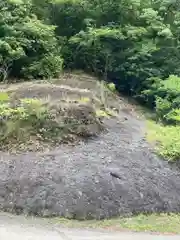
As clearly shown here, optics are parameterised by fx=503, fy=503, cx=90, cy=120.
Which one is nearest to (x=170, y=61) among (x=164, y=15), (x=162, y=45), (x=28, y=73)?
(x=162, y=45)

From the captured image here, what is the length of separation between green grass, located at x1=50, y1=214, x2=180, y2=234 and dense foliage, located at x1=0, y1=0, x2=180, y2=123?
796cm

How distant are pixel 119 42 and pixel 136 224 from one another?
11.4 metres

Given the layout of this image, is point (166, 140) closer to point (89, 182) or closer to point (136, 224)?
point (89, 182)

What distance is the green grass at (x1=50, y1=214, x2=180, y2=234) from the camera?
9930mm

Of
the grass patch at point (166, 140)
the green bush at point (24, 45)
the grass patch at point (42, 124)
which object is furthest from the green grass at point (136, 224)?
the green bush at point (24, 45)

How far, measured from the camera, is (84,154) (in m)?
12.0

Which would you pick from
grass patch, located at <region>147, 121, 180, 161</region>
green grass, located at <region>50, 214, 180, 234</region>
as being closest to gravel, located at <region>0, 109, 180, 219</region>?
green grass, located at <region>50, 214, 180, 234</region>

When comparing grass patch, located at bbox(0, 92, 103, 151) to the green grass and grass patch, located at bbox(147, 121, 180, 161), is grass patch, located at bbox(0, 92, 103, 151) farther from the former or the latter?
the green grass

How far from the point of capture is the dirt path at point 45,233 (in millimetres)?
8969

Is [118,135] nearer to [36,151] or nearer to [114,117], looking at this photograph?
[114,117]

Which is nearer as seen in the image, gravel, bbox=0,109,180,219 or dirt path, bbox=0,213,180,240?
dirt path, bbox=0,213,180,240

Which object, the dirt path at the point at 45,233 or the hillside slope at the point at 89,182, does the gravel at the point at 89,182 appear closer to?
the hillside slope at the point at 89,182

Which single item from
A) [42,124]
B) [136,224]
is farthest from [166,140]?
[136,224]

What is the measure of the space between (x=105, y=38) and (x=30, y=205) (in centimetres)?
1109
